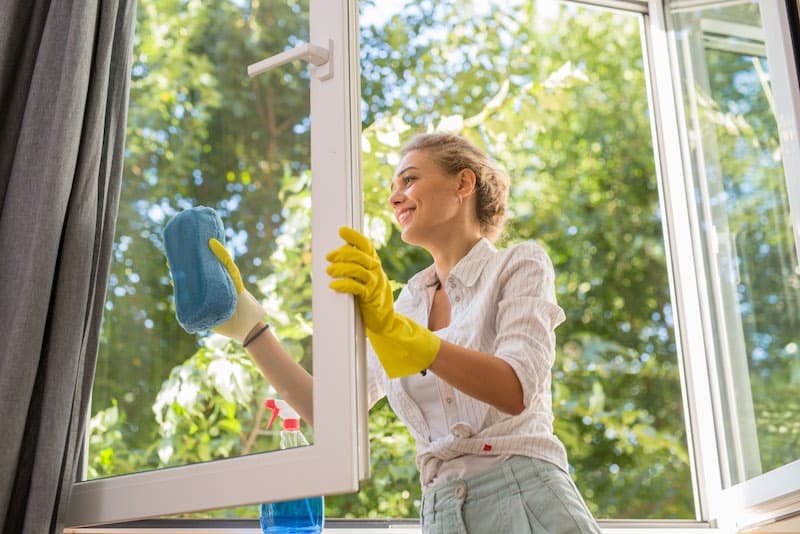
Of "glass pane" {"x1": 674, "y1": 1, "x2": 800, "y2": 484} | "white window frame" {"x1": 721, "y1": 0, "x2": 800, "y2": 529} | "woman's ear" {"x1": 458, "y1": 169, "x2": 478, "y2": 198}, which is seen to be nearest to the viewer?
"woman's ear" {"x1": 458, "y1": 169, "x2": 478, "y2": 198}

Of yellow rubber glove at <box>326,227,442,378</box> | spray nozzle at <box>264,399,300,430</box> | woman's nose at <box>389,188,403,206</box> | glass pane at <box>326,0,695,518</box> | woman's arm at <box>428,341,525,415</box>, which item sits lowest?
spray nozzle at <box>264,399,300,430</box>

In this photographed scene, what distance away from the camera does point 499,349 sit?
5.10ft

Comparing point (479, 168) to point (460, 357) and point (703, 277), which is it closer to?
point (460, 357)

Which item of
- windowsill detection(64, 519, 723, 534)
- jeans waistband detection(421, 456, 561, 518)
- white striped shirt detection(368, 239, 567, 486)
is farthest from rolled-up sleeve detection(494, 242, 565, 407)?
windowsill detection(64, 519, 723, 534)

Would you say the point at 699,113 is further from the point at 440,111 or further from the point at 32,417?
the point at 32,417

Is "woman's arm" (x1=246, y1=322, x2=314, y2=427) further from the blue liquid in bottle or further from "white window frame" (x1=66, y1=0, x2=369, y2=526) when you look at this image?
the blue liquid in bottle

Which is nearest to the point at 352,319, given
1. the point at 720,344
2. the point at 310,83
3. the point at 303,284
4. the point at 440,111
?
the point at 303,284

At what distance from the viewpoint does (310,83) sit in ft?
5.01

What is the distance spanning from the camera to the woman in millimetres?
1393

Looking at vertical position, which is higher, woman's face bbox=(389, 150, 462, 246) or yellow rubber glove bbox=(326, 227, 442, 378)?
woman's face bbox=(389, 150, 462, 246)

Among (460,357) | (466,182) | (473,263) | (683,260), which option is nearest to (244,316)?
(460,357)

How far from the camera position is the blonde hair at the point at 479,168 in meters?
1.86

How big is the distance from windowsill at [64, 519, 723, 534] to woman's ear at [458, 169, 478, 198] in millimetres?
784

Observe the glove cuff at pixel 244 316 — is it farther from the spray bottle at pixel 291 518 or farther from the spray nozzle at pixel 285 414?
the spray bottle at pixel 291 518
